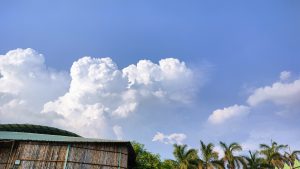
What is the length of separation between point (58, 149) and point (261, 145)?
39.4m

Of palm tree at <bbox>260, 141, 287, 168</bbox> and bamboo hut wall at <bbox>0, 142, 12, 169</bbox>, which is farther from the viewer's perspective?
palm tree at <bbox>260, 141, 287, 168</bbox>

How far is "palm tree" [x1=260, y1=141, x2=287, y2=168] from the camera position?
43.0 m

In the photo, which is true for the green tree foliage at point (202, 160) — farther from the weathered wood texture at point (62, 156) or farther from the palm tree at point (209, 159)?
the weathered wood texture at point (62, 156)

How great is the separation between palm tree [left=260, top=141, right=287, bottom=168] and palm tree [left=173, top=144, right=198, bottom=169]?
13.4 meters

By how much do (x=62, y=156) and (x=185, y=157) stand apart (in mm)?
24726

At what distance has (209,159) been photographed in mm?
39500

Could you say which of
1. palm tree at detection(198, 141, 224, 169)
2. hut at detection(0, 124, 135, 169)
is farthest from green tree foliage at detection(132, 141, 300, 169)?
hut at detection(0, 124, 135, 169)

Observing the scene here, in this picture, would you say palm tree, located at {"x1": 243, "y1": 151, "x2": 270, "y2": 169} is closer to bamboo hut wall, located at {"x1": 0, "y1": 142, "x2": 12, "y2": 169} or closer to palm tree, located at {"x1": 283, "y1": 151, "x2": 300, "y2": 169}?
palm tree, located at {"x1": 283, "y1": 151, "x2": 300, "y2": 169}

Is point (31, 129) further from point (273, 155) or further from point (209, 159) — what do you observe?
point (273, 155)

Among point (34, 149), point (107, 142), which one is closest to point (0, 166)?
point (34, 149)

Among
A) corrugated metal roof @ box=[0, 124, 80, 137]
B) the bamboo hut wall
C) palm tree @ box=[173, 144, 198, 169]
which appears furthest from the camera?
palm tree @ box=[173, 144, 198, 169]

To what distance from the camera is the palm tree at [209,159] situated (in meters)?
38.2

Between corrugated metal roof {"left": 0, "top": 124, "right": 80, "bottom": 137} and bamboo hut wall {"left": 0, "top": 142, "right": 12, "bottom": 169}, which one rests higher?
corrugated metal roof {"left": 0, "top": 124, "right": 80, "bottom": 137}

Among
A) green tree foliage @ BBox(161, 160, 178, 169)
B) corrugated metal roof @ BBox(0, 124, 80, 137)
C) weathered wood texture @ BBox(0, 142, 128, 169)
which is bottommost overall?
weathered wood texture @ BBox(0, 142, 128, 169)
